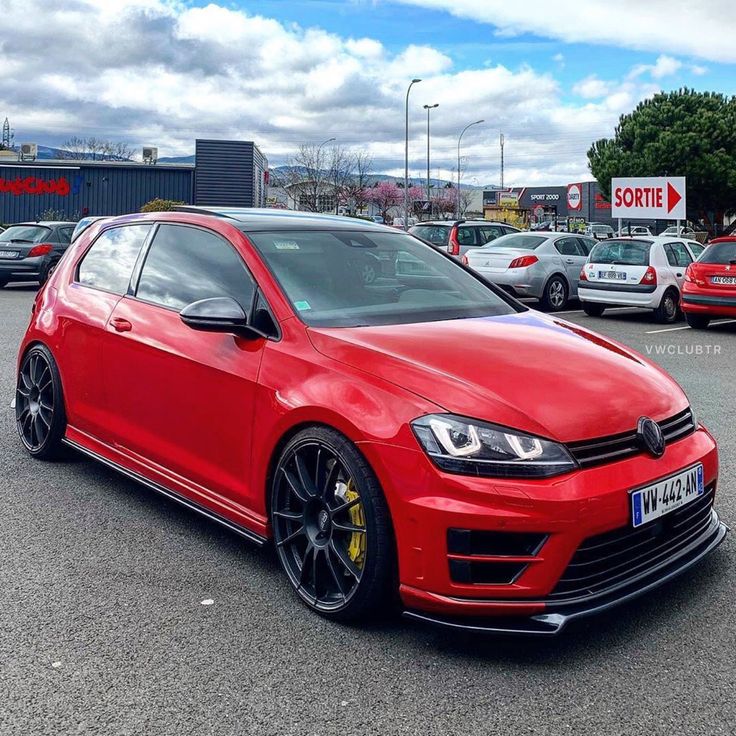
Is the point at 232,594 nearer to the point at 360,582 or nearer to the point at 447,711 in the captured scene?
the point at 360,582

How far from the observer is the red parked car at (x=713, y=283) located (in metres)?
13.3

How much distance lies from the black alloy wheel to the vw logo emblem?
10.7ft

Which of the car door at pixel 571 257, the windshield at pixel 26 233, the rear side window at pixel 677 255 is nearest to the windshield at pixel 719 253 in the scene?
the rear side window at pixel 677 255

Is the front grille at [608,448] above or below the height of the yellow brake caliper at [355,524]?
above

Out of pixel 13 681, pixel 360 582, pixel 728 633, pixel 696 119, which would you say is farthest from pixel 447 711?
pixel 696 119

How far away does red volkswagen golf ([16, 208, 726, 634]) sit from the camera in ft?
9.50

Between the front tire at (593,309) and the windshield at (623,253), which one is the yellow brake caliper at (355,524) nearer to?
the windshield at (623,253)

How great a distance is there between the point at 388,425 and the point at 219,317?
97 cm

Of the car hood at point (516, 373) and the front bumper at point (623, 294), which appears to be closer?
the car hood at point (516, 373)

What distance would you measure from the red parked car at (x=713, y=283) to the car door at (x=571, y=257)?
3.44 meters

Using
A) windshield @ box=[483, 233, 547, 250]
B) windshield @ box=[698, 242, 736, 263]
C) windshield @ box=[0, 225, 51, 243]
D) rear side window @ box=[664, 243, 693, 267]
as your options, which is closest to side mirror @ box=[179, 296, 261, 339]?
windshield @ box=[698, 242, 736, 263]

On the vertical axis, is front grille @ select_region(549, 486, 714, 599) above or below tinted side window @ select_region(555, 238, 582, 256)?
below

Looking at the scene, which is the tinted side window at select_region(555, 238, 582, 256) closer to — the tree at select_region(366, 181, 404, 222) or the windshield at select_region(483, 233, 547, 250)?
the windshield at select_region(483, 233, 547, 250)

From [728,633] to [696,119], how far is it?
4360 centimetres
